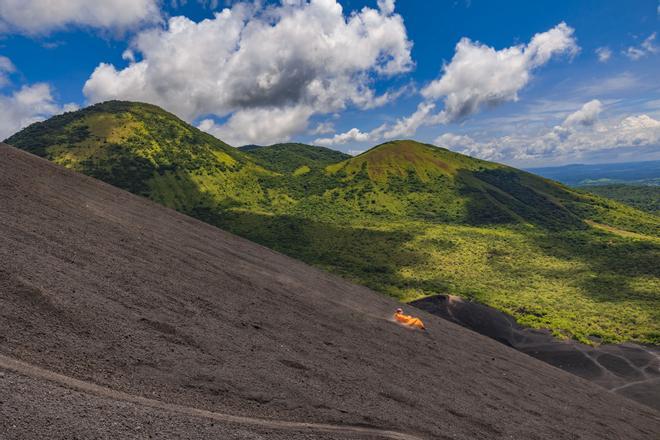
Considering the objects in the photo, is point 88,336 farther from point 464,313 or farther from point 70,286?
point 464,313

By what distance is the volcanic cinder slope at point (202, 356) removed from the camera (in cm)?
912

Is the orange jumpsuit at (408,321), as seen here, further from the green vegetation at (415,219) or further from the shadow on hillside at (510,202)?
the shadow on hillside at (510,202)

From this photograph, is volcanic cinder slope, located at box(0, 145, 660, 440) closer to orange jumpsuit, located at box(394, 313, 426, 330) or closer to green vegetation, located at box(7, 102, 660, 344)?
orange jumpsuit, located at box(394, 313, 426, 330)

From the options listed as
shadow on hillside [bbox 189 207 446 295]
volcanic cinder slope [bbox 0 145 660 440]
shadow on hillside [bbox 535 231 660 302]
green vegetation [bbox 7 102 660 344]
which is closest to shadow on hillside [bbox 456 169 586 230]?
green vegetation [bbox 7 102 660 344]

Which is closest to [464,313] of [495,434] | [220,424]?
[495,434]

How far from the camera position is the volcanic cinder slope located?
29.9 feet

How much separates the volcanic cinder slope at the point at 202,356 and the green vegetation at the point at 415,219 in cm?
3972

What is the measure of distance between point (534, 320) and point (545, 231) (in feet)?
281

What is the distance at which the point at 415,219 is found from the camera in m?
140

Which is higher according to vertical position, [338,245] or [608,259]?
[338,245]

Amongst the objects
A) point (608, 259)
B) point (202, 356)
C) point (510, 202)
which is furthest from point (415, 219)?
point (202, 356)

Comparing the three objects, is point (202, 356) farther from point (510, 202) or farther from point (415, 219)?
point (510, 202)

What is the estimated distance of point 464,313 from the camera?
167ft

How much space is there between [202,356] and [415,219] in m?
133
